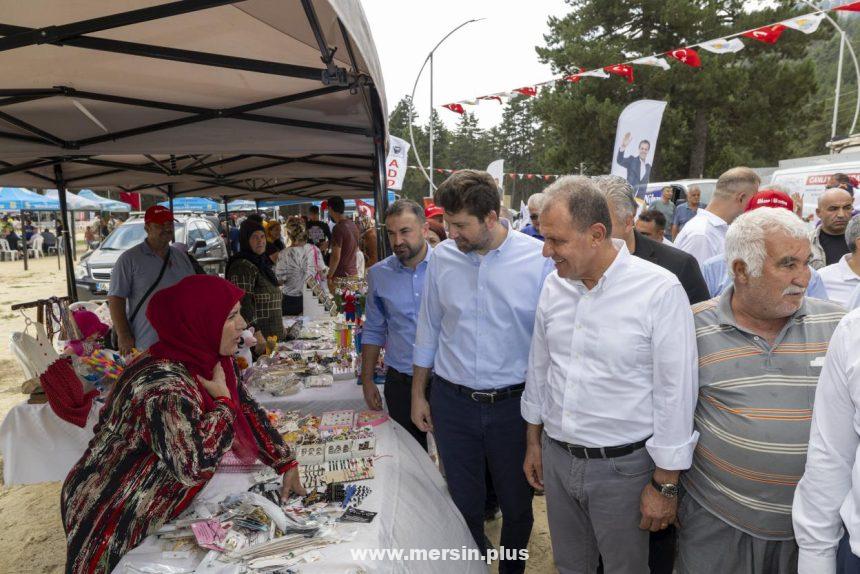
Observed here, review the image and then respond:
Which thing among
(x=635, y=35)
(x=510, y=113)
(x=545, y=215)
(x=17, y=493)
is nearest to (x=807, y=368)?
(x=545, y=215)

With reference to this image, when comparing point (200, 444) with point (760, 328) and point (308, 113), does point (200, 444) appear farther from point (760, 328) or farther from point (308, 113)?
point (308, 113)

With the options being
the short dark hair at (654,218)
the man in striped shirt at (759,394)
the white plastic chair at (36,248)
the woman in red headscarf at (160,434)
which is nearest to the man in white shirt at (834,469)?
the man in striped shirt at (759,394)

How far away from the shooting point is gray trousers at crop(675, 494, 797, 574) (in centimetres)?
161

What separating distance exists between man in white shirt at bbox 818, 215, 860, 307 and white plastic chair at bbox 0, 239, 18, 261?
2846 cm

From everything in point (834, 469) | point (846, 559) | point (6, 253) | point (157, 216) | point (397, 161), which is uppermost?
point (397, 161)

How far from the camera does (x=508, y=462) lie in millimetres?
2432

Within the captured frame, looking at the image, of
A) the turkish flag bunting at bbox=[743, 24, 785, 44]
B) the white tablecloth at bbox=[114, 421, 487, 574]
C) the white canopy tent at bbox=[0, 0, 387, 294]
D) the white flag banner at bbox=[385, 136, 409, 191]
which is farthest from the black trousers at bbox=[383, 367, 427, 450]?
the turkish flag bunting at bbox=[743, 24, 785, 44]

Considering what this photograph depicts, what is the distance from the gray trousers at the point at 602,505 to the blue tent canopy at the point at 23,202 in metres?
22.0

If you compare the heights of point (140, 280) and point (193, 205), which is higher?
point (193, 205)

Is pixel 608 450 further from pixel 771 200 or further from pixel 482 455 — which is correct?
pixel 771 200

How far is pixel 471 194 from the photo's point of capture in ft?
7.34

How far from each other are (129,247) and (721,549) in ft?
35.2

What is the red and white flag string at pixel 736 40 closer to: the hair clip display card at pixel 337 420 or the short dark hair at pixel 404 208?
the short dark hair at pixel 404 208

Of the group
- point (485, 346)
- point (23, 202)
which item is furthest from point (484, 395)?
point (23, 202)
